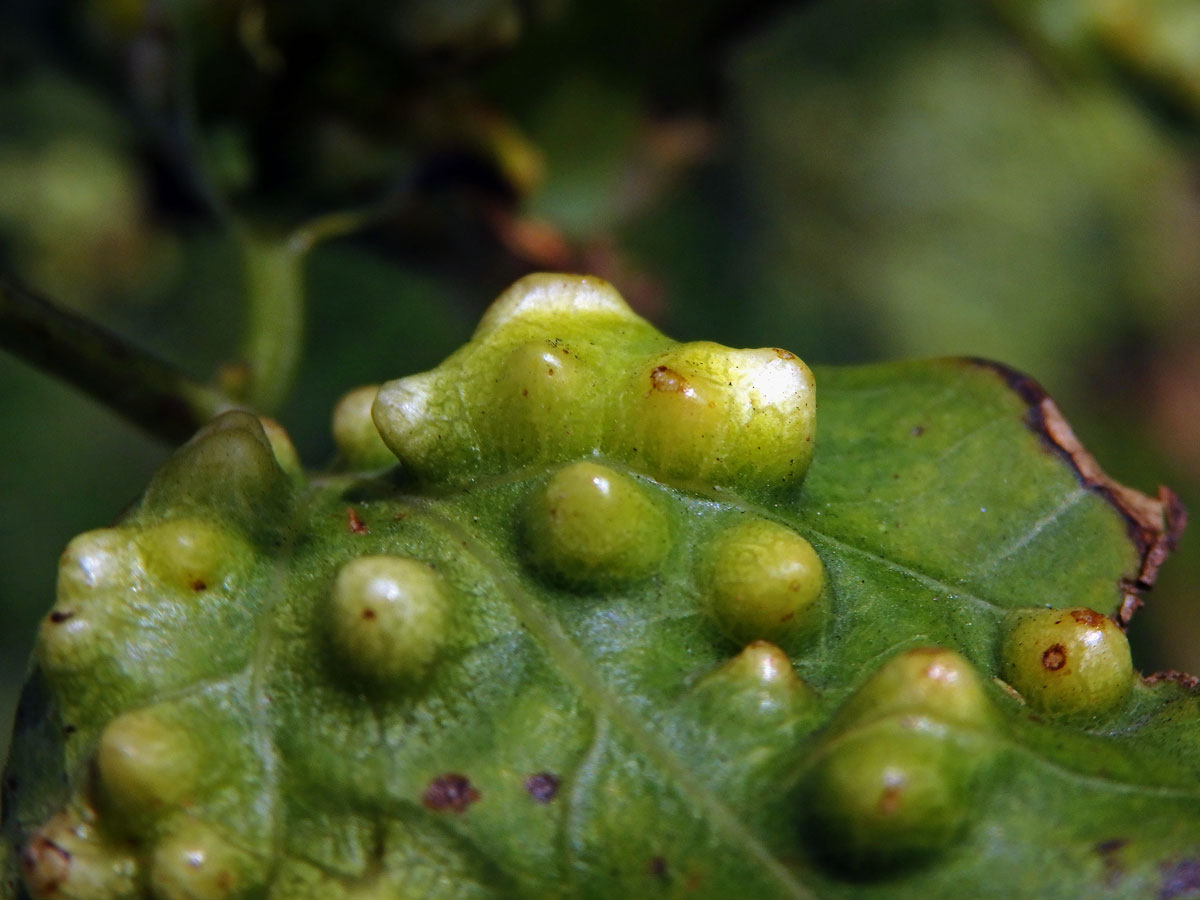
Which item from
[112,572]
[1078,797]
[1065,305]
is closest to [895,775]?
[1078,797]

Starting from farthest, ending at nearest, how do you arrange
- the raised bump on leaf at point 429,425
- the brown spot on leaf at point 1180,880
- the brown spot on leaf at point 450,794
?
the raised bump on leaf at point 429,425 → the brown spot on leaf at point 450,794 → the brown spot on leaf at point 1180,880

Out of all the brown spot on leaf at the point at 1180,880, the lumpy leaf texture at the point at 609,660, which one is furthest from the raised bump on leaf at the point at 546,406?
the brown spot on leaf at the point at 1180,880

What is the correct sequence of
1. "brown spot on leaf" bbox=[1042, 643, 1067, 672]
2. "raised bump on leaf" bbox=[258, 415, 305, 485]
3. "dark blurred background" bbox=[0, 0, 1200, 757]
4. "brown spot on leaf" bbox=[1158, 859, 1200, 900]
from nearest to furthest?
"brown spot on leaf" bbox=[1158, 859, 1200, 900]
"brown spot on leaf" bbox=[1042, 643, 1067, 672]
"raised bump on leaf" bbox=[258, 415, 305, 485]
"dark blurred background" bbox=[0, 0, 1200, 757]

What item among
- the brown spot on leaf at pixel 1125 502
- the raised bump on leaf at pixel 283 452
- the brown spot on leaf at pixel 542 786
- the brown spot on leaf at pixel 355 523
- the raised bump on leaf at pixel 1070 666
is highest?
the brown spot on leaf at pixel 1125 502

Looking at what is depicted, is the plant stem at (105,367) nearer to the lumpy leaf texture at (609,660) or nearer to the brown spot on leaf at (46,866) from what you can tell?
the lumpy leaf texture at (609,660)

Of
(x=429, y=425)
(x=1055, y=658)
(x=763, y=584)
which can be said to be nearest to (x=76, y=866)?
(x=429, y=425)

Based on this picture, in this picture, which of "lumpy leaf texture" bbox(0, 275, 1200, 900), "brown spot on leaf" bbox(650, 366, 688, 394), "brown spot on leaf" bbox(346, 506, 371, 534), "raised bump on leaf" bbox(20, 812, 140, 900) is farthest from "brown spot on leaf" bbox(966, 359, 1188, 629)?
"raised bump on leaf" bbox(20, 812, 140, 900)

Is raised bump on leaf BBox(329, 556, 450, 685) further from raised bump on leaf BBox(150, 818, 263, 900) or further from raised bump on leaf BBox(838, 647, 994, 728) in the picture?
raised bump on leaf BBox(838, 647, 994, 728)
